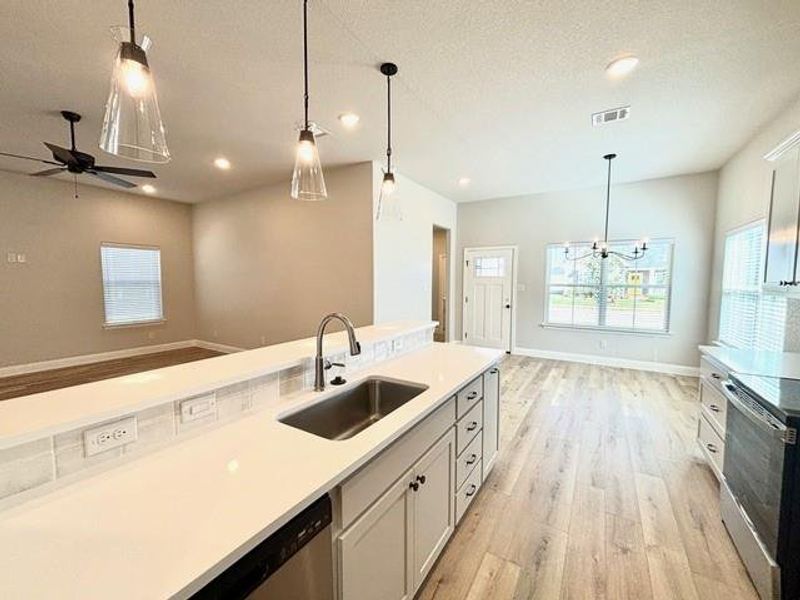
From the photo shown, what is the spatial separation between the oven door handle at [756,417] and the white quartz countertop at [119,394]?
2.10 meters

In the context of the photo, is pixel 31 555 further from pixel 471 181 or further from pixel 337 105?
pixel 471 181

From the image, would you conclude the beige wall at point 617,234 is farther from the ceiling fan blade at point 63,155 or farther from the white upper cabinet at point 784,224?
the ceiling fan blade at point 63,155

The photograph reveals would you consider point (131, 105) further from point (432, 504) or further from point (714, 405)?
point (714, 405)

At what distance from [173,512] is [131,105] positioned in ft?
A: 4.17

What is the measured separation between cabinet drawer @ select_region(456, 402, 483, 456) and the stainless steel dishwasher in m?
1.00

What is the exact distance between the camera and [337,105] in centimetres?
288

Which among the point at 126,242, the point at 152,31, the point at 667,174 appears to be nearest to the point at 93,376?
the point at 126,242

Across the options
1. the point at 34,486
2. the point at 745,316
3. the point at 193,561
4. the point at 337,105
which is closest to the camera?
the point at 193,561

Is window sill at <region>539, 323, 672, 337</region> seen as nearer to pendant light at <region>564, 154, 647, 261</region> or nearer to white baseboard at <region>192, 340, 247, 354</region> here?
pendant light at <region>564, 154, 647, 261</region>

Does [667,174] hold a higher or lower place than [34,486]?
higher

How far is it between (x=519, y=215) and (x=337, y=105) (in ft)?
13.6

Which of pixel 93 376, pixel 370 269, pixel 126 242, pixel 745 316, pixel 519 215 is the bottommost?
pixel 93 376

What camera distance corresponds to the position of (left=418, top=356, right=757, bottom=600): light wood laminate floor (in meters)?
1.64

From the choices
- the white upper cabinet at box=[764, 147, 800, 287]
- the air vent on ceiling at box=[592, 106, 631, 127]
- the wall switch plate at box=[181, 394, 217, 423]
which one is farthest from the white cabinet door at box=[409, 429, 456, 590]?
the air vent on ceiling at box=[592, 106, 631, 127]
